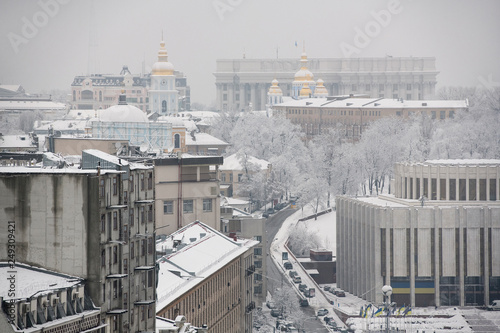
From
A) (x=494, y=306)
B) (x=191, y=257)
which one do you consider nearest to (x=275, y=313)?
(x=494, y=306)

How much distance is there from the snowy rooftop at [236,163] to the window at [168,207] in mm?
71653

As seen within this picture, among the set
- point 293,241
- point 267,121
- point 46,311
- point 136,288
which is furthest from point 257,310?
point 267,121

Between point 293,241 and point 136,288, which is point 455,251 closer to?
point 293,241

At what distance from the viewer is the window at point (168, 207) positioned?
79.8 m

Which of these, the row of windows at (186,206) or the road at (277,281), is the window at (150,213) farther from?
the road at (277,281)

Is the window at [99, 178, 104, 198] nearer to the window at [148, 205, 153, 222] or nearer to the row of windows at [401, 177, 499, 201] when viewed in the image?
the window at [148, 205, 153, 222]

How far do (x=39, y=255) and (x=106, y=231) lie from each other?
1647mm

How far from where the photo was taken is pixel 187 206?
8112 centimetres

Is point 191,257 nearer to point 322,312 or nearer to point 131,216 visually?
point 131,216

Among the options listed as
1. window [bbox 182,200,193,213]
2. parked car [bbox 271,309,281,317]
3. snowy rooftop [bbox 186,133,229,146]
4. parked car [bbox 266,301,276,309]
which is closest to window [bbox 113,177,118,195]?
window [bbox 182,200,193,213]

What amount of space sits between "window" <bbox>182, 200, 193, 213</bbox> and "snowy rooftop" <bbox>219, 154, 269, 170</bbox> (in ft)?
231

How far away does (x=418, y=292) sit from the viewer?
104 m

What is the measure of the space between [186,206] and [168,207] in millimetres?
1425

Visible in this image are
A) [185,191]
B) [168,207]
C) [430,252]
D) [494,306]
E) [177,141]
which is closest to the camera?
[168,207]
